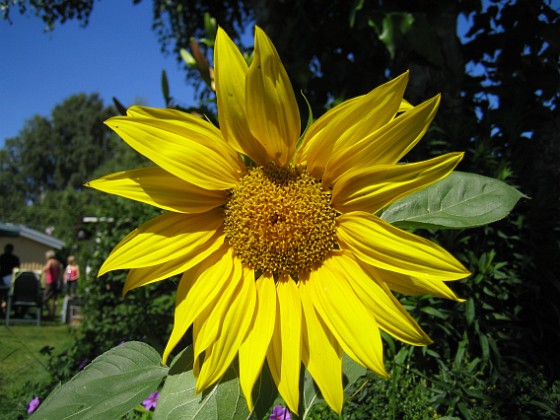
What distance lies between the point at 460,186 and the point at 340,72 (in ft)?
9.18

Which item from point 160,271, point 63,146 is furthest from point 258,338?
point 63,146

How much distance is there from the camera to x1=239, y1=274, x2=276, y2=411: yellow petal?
0.74 meters

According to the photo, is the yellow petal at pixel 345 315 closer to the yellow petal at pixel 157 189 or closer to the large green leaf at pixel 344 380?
the large green leaf at pixel 344 380

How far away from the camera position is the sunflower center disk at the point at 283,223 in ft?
2.86

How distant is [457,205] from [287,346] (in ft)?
1.33

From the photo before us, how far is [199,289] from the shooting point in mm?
812

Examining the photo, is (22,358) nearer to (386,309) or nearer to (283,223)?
(283,223)

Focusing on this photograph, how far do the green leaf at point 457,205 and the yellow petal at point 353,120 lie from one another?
7.5 inches

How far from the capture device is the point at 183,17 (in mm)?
6562

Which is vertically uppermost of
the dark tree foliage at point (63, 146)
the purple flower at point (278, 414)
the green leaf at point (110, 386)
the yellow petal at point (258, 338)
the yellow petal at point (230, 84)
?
the dark tree foliage at point (63, 146)

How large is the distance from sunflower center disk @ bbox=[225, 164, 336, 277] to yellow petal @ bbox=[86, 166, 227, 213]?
8 cm

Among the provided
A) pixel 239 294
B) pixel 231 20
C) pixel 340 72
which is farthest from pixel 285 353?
pixel 231 20

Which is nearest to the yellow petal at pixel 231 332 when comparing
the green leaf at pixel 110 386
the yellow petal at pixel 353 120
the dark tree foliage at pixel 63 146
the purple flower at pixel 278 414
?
the green leaf at pixel 110 386

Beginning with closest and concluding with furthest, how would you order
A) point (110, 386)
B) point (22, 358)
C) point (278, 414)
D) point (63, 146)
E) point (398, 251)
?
point (398, 251) → point (110, 386) → point (278, 414) → point (22, 358) → point (63, 146)
